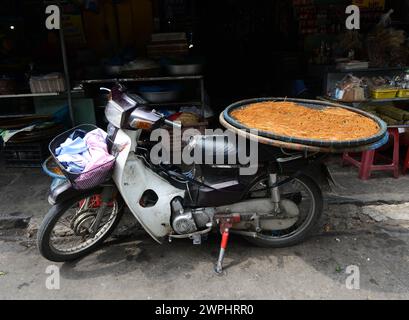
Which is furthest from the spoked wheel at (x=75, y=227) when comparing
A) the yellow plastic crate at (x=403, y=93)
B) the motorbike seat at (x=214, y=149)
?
the yellow plastic crate at (x=403, y=93)

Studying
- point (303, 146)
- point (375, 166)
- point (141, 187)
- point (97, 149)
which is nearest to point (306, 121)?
point (303, 146)

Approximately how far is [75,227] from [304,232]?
2.08m

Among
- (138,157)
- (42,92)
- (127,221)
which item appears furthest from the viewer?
(42,92)

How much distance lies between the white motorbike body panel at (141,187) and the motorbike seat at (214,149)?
0.42 meters

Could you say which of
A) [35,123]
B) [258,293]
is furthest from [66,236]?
[35,123]

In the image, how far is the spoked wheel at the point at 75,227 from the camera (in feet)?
10.3

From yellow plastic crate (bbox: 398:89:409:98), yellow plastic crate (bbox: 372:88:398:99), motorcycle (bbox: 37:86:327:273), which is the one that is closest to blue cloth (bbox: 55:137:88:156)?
motorcycle (bbox: 37:86:327:273)

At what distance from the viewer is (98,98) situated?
562 centimetres

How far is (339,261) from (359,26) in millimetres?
4133

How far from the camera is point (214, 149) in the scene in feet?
10.2

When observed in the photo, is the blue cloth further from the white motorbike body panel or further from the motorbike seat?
the motorbike seat

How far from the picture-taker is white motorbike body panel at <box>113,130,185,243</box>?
3127 millimetres

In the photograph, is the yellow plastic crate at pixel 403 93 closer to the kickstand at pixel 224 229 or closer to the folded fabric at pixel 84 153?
the kickstand at pixel 224 229
